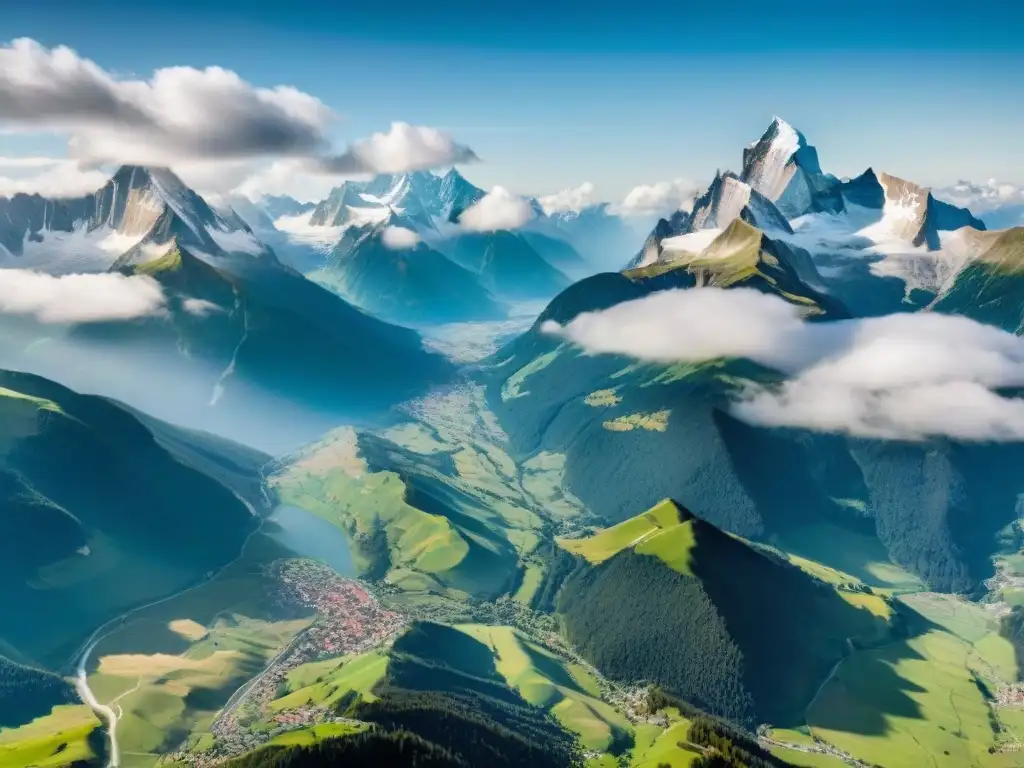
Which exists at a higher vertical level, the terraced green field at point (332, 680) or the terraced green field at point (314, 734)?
the terraced green field at point (314, 734)

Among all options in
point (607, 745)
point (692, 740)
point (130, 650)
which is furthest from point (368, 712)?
point (130, 650)

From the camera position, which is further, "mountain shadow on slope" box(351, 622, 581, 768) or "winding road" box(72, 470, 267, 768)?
"winding road" box(72, 470, 267, 768)

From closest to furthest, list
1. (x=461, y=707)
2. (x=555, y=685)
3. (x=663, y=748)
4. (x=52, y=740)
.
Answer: (x=52, y=740)
(x=663, y=748)
(x=461, y=707)
(x=555, y=685)

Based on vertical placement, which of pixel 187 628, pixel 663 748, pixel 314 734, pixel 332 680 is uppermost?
pixel 663 748

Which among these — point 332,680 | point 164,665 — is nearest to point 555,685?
point 332,680

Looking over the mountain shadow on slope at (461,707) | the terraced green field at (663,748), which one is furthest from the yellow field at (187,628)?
the terraced green field at (663,748)

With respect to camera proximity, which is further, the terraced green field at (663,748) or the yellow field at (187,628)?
the yellow field at (187,628)

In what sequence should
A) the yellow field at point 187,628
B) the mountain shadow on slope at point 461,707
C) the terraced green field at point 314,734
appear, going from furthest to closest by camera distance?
the yellow field at point 187,628, the mountain shadow on slope at point 461,707, the terraced green field at point 314,734

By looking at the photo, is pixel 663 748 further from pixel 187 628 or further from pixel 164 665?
pixel 187 628

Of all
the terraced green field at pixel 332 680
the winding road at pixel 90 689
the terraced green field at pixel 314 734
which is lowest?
the winding road at pixel 90 689

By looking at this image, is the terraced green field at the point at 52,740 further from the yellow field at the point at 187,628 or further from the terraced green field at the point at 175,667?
the yellow field at the point at 187,628

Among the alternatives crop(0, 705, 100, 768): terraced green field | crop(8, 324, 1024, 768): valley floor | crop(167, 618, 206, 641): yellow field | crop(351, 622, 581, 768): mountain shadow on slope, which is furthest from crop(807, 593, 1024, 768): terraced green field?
crop(0, 705, 100, 768): terraced green field

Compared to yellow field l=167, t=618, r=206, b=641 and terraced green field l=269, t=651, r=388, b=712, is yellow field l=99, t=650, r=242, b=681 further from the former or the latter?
terraced green field l=269, t=651, r=388, b=712
